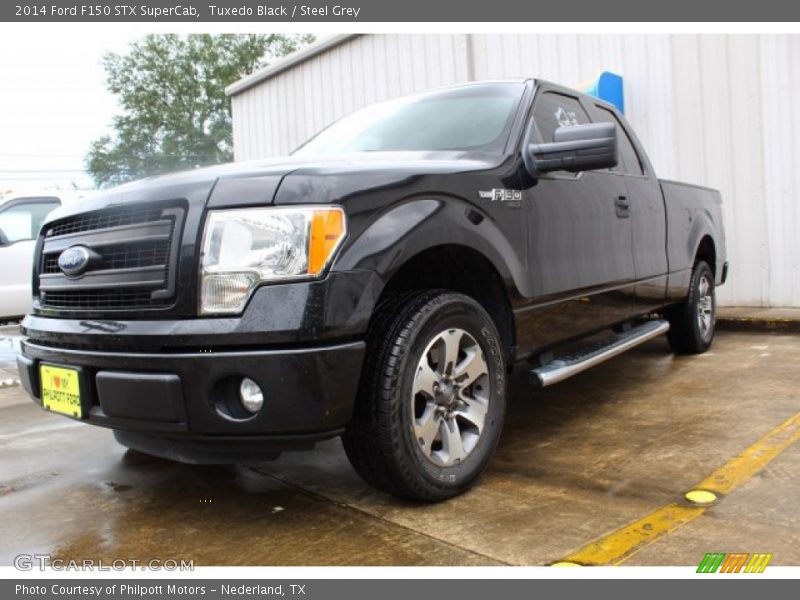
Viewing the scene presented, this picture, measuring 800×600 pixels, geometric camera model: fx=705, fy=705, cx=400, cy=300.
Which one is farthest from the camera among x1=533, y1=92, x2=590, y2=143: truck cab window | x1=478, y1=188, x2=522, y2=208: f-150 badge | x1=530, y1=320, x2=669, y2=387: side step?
x1=533, y1=92, x2=590, y2=143: truck cab window

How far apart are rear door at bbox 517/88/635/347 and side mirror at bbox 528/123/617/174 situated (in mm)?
133

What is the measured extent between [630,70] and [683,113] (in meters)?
0.76

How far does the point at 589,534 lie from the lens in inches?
89.7

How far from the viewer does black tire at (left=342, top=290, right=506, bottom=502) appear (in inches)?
92.0

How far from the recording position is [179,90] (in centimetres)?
3712

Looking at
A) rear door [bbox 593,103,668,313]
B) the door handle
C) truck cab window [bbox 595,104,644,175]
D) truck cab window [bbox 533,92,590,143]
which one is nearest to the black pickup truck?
truck cab window [bbox 533,92,590,143]

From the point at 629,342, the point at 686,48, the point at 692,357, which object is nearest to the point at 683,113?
the point at 686,48

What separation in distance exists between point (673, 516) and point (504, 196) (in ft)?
4.48

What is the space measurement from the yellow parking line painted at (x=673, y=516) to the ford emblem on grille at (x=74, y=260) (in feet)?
6.16

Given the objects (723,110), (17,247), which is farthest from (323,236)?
(17,247)

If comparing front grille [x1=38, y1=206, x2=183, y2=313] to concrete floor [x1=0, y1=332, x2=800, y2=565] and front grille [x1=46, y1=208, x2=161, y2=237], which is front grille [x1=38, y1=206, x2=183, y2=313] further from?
concrete floor [x1=0, y1=332, x2=800, y2=565]

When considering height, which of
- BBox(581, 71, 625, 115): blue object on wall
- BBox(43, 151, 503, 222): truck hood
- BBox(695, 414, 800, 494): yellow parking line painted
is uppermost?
BBox(581, 71, 625, 115): blue object on wall

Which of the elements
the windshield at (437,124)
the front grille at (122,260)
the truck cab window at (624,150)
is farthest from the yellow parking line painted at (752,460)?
the front grille at (122,260)

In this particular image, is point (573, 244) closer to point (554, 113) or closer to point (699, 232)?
point (554, 113)
